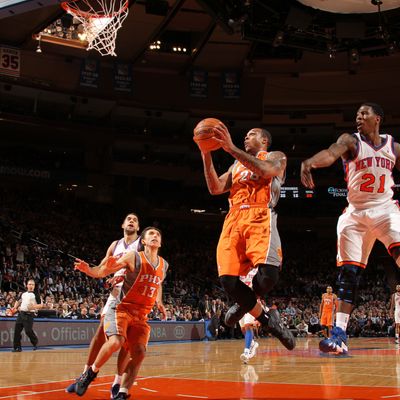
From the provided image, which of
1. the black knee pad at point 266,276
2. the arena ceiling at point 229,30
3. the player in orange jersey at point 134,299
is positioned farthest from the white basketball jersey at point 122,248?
the arena ceiling at point 229,30

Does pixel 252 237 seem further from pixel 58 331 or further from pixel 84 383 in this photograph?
pixel 58 331

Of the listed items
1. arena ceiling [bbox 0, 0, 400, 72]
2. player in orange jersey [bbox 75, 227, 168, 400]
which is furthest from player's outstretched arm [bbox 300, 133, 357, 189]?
arena ceiling [bbox 0, 0, 400, 72]

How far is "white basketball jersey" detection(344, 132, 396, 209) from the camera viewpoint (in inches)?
230

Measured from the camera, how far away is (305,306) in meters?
30.6

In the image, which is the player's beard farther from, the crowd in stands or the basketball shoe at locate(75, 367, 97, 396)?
the crowd in stands

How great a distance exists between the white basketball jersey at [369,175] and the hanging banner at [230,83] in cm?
2530

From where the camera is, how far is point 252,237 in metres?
5.45

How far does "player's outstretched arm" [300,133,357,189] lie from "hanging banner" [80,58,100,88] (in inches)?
941

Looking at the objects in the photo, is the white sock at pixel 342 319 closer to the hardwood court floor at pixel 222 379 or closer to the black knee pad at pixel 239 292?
the hardwood court floor at pixel 222 379

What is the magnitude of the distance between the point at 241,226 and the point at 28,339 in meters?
11.7

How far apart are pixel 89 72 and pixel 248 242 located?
959 inches

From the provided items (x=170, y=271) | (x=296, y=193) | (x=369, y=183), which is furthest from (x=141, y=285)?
(x=296, y=193)

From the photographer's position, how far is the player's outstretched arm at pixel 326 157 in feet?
17.2

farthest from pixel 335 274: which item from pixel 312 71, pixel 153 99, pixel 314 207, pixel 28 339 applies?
pixel 28 339
